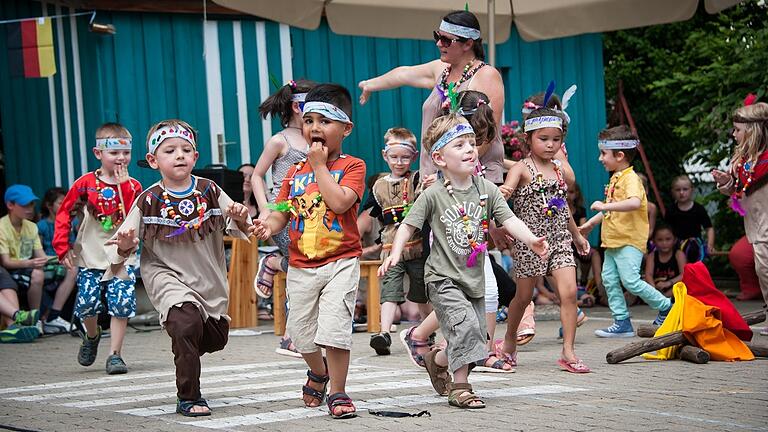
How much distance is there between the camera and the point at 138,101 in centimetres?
1405

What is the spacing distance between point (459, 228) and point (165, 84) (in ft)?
26.8

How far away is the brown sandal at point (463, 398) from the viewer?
253 inches

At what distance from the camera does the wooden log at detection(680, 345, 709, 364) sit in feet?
27.2

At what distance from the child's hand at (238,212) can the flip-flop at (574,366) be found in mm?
2452

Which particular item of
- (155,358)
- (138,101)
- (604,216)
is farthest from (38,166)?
(604,216)

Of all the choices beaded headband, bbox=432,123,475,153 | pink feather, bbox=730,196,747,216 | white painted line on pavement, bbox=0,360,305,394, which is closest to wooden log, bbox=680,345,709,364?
pink feather, bbox=730,196,747,216

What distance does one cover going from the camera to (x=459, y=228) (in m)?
6.77

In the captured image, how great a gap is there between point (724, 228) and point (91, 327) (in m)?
10.2

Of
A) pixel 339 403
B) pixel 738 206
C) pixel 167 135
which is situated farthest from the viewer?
pixel 738 206

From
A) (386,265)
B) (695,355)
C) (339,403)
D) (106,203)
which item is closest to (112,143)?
(106,203)

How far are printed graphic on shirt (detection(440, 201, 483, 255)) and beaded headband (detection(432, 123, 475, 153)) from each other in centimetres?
36

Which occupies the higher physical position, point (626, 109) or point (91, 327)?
point (626, 109)

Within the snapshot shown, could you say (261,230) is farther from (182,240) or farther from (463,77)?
(463,77)

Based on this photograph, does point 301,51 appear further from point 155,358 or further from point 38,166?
point 155,358
